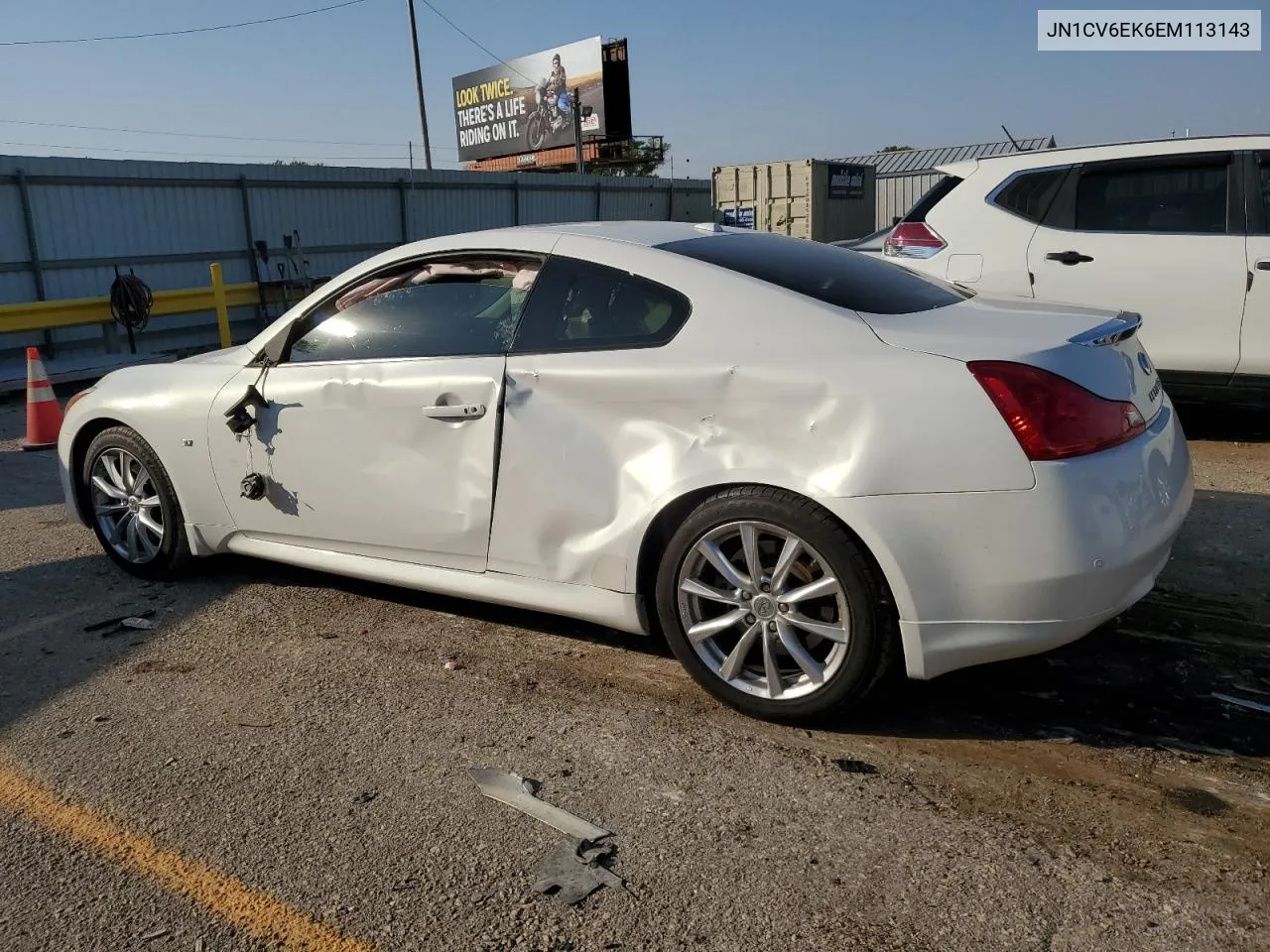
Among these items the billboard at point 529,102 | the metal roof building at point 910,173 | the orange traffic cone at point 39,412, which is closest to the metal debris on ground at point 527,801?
the orange traffic cone at point 39,412

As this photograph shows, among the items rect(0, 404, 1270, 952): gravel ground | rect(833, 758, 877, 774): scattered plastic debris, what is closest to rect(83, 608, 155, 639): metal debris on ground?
rect(0, 404, 1270, 952): gravel ground

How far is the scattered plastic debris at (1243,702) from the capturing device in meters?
3.21

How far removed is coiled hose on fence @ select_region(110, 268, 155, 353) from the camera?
12.5 m

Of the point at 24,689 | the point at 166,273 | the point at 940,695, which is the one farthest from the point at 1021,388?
the point at 166,273

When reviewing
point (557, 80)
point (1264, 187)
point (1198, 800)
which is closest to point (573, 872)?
point (1198, 800)

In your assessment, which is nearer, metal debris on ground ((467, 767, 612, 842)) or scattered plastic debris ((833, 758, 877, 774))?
metal debris on ground ((467, 767, 612, 842))

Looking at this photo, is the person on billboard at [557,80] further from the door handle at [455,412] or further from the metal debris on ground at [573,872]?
the metal debris on ground at [573,872]

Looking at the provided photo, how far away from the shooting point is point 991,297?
12.5ft

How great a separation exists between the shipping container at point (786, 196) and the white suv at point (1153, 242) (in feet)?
52.6

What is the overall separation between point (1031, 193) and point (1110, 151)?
20.0 inches

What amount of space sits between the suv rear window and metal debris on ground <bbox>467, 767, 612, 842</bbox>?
5.46 feet

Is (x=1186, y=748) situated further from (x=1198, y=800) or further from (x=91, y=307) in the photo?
(x=91, y=307)

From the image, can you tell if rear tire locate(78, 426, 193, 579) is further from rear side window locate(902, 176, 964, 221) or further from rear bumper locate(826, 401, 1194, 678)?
rear side window locate(902, 176, 964, 221)

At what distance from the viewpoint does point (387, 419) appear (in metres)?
3.83
